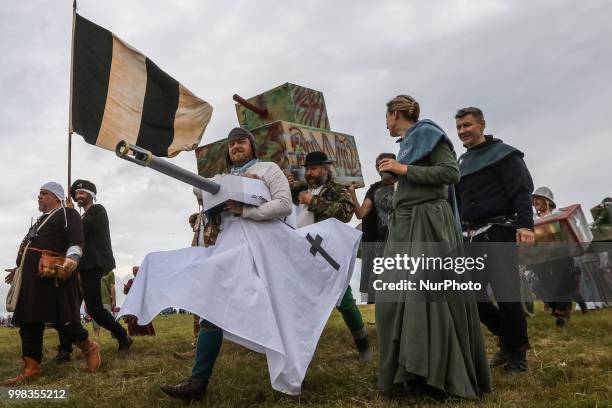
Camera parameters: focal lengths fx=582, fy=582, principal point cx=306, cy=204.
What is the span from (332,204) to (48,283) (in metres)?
2.90

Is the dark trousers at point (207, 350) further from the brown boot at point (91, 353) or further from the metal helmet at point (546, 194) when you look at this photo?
the metal helmet at point (546, 194)

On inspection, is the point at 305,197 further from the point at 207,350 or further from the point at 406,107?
the point at 207,350

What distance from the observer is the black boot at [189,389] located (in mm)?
3631

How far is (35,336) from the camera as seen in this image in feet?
18.4

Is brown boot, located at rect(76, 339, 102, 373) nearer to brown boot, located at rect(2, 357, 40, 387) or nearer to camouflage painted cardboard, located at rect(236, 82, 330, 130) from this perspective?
brown boot, located at rect(2, 357, 40, 387)

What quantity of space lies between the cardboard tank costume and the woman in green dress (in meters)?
1.67

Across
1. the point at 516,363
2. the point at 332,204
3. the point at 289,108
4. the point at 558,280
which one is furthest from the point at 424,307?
the point at 558,280

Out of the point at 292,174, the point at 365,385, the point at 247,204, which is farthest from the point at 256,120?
the point at 365,385

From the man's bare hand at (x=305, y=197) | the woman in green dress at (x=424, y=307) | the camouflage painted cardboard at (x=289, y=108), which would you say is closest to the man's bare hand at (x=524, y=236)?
the woman in green dress at (x=424, y=307)

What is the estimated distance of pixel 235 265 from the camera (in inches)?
146

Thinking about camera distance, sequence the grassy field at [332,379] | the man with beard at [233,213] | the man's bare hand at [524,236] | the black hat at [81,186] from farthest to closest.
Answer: the black hat at [81,186]
the man's bare hand at [524,236]
the man with beard at [233,213]
the grassy field at [332,379]

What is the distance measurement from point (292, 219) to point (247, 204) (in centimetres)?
53

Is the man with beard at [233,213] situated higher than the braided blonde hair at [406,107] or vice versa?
the braided blonde hair at [406,107]

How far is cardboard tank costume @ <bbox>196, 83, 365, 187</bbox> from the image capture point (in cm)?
555
